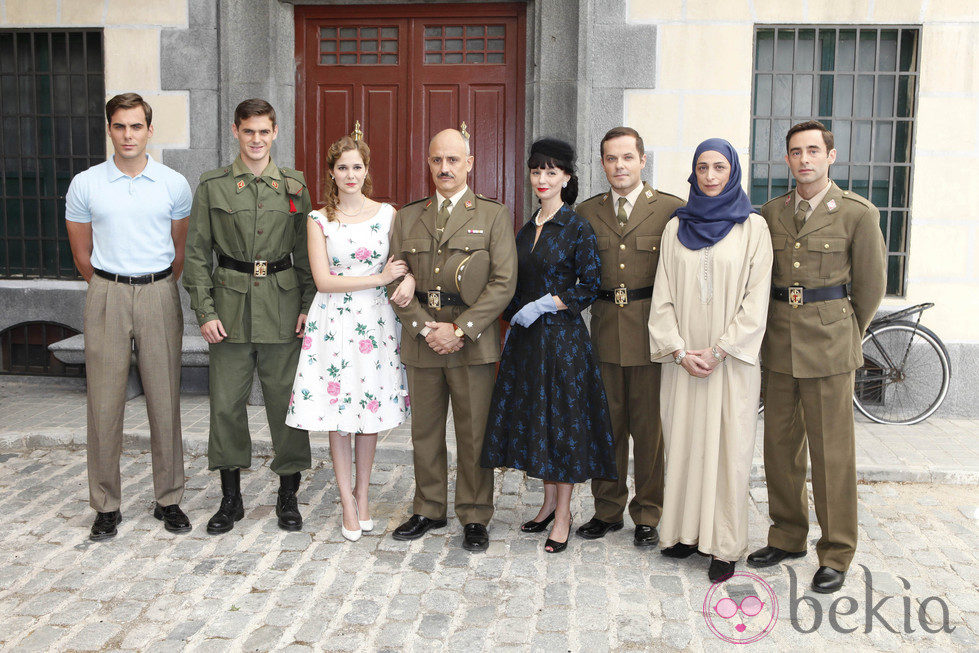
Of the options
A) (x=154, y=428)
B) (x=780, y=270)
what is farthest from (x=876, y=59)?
(x=154, y=428)

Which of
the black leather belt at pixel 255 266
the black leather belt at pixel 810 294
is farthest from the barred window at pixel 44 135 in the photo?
the black leather belt at pixel 810 294

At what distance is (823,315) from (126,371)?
3.41 meters

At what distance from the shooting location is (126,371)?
4.42 metres

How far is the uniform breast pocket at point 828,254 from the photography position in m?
3.74

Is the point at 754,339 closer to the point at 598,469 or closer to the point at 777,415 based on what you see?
the point at 777,415

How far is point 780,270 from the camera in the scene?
3877 mm

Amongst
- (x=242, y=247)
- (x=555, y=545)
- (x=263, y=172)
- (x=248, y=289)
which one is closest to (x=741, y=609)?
(x=555, y=545)

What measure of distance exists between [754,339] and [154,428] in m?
3.03

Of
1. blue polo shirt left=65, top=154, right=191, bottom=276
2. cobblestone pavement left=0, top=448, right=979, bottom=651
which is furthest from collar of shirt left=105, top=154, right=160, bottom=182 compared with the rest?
cobblestone pavement left=0, top=448, right=979, bottom=651

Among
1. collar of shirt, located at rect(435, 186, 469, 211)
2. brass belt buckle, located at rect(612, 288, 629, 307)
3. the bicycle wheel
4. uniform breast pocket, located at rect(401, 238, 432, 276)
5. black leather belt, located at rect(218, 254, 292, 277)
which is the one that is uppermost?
collar of shirt, located at rect(435, 186, 469, 211)

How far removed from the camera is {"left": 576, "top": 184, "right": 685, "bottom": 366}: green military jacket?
4.12 meters

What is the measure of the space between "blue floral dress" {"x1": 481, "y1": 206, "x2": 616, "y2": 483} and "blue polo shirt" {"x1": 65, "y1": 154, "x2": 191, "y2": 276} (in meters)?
1.86

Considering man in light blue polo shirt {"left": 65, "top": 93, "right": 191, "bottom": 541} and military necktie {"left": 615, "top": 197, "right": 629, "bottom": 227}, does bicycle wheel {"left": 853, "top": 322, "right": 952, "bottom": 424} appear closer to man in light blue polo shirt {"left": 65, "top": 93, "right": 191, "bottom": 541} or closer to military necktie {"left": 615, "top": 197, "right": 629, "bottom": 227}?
military necktie {"left": 615, "top": 197, "right": 629, "bottom": 227}

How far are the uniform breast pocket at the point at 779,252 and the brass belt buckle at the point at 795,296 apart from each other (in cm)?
10
